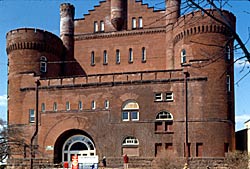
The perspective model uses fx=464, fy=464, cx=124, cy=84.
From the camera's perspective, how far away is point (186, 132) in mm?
40719

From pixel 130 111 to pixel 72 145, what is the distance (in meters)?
7.07

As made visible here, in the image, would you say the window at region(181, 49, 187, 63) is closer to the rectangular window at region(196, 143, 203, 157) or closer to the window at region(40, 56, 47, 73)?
the rectangular window at region(196, 143, 203, 157)

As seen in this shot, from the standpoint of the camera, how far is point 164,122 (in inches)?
1640

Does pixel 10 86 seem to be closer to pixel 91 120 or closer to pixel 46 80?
pixel 46 80

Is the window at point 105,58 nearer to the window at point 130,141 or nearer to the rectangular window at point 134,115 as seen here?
the rectangular window at point 134,115

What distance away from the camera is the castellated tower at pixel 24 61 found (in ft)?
154

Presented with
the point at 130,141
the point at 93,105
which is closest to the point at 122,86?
the point at 93,105

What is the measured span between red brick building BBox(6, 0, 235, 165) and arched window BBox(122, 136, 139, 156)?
3.6 inches

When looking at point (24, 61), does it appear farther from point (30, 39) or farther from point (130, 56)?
point (130, 56)

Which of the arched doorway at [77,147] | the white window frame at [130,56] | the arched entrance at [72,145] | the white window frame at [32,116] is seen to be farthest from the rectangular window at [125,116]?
the white window frame at [32,116]

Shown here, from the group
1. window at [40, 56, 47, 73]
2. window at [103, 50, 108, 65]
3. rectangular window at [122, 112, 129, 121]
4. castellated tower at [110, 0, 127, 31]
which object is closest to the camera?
rectangular window at [122, 112, 129, 121]

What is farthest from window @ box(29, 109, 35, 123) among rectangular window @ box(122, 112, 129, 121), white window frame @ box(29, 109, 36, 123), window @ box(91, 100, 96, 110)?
rectangular window @ box(122, 112, 129, 121)

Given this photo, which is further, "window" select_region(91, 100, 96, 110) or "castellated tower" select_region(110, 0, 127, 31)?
"castellated tower" select_region(110, 0, 127, 31)

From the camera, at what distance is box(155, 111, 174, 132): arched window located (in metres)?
41.6
